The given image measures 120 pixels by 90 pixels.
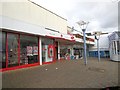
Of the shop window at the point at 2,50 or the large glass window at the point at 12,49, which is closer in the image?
the shop window at the point at 2,50

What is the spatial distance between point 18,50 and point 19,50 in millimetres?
104

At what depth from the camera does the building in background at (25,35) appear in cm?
1084

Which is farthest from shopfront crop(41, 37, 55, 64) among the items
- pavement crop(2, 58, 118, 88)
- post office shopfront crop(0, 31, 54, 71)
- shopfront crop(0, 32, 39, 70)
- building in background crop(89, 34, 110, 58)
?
building in background crop(89, 34, 110, 58)

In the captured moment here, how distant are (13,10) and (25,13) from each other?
5.54 ft

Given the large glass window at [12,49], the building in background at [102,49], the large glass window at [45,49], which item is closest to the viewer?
the large glass window at [12,49]

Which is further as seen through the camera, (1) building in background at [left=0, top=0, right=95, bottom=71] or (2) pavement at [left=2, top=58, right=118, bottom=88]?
(1) building in background at [left=0, top=0, right=95, bottom=71]

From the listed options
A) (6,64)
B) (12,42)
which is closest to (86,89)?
(6,64)

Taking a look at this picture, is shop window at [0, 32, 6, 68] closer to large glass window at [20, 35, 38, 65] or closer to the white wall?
large glass window at [20, 35, 38, 65]

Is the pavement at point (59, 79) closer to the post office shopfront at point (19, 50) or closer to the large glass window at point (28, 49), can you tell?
the post office shopfront at point (19, 50)

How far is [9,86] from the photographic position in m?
6.48

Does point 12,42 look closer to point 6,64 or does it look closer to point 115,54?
point 6,64

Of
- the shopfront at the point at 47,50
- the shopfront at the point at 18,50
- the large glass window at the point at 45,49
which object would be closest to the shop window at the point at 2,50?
the shopfront at the point at 18,50

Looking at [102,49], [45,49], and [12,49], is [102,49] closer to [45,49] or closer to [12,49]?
[45,49]

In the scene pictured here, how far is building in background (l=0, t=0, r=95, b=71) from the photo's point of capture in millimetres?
10844
